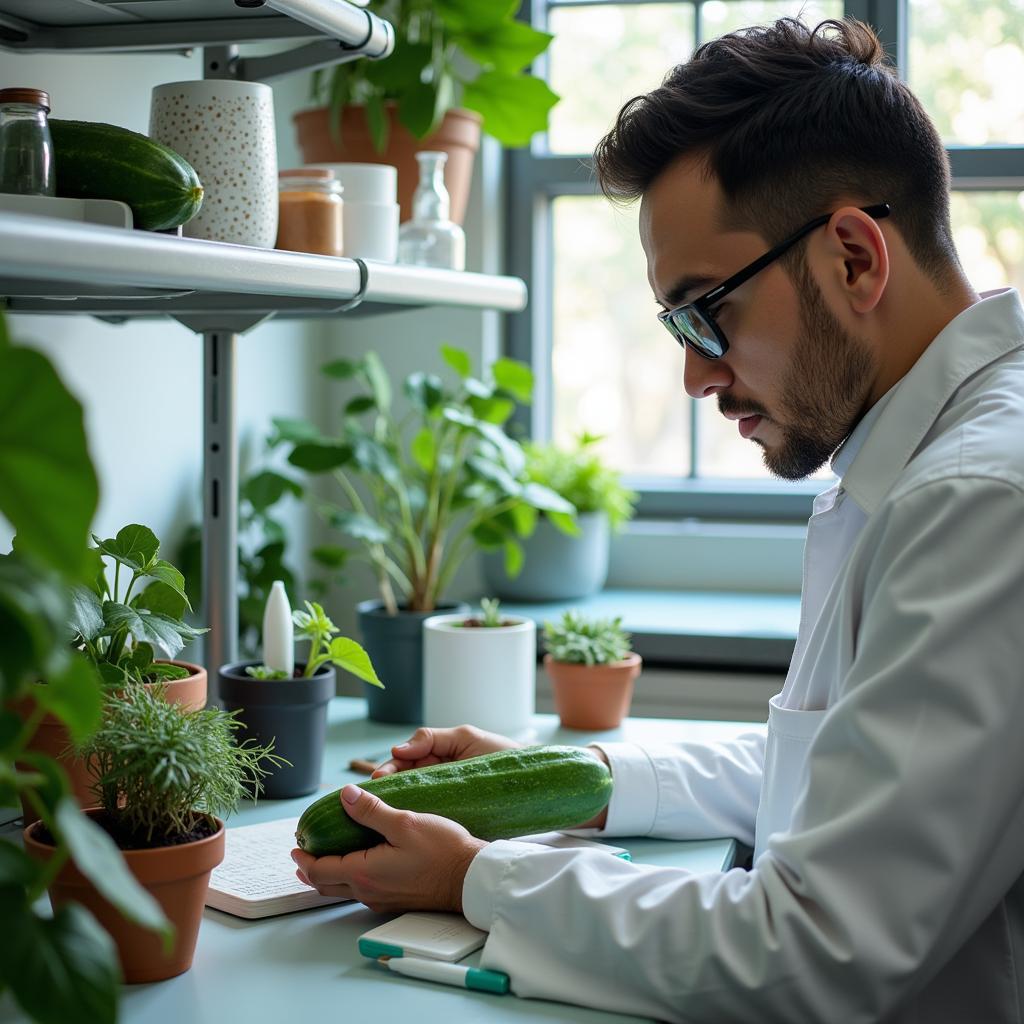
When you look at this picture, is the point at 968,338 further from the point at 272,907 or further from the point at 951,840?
the point at 272,907

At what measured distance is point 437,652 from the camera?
1.67 meters

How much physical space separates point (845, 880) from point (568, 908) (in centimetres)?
21

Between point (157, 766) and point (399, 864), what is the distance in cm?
24

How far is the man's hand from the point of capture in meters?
1.04

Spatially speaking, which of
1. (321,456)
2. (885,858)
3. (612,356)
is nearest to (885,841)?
(885,858)

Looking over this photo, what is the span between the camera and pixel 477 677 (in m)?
1.65

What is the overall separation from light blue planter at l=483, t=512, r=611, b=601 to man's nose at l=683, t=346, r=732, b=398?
1237 millimetres

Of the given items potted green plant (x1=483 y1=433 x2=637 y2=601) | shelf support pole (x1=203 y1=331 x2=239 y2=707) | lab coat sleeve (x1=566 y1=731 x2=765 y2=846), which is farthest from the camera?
potted green plant (x1=483 y1=433 x2=637 y2=601)

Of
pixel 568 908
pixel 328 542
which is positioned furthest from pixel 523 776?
pixel 328 542

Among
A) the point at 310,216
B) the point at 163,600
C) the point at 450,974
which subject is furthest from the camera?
the point at 310,216

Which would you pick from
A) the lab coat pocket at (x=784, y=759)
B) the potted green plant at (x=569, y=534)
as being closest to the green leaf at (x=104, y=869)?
the lab coat pocket at (x=784, y=759)

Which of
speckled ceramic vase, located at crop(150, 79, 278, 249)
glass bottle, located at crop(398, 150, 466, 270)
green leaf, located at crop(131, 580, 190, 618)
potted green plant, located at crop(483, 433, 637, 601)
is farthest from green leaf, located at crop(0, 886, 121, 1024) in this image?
potted green plant, located at crop(483, 433, 637, 601)

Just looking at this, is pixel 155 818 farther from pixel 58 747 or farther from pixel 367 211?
pixel 367 211

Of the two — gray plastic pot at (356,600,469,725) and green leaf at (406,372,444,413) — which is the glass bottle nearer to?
green leaf at (406,372,444,413)
